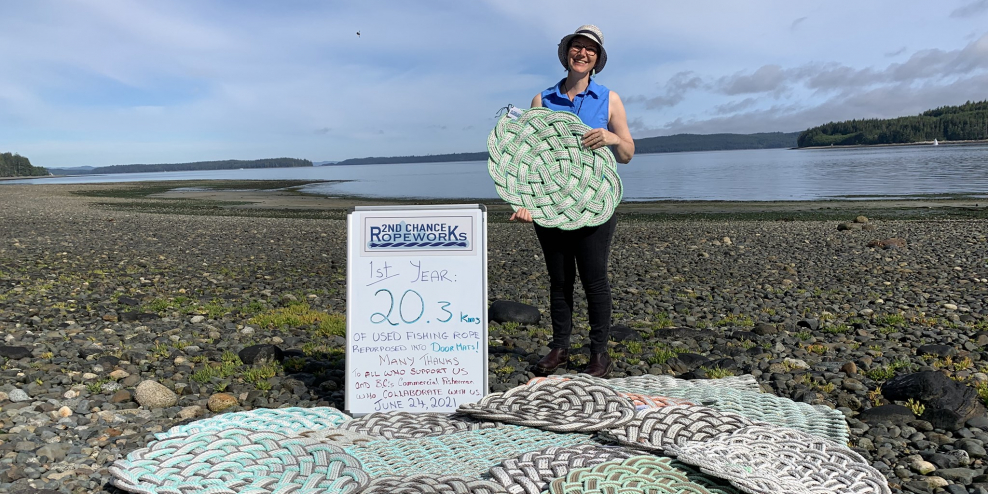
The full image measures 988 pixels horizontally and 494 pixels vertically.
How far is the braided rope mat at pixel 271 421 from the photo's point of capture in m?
3.89

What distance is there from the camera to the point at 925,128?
168000 mm

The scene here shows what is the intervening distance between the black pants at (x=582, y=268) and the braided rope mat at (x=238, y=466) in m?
1.95

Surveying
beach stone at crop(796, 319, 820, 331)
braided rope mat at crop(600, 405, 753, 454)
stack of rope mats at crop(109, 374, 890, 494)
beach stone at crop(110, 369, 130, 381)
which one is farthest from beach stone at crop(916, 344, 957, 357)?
beach stone at crop(110, 369, 130, 381)

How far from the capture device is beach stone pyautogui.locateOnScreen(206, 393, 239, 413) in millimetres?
4777

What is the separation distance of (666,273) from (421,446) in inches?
302

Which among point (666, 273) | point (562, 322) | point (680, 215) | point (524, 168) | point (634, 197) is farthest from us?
point (634, 197)

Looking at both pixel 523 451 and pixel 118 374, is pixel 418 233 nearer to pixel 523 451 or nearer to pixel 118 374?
pixel 523 451

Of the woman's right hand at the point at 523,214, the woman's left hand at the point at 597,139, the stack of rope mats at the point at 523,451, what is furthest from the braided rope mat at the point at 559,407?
the woman's left hand at the point at 597,139

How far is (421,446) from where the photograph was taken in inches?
149

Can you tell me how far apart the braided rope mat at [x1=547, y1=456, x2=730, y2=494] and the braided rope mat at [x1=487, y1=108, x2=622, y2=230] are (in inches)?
66.9

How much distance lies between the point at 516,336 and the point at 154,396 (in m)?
3.28

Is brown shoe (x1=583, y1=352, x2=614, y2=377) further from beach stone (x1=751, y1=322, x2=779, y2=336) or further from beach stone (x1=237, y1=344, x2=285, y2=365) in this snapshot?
beach stone (x1=237, y1=344, x2=285, y2=365)

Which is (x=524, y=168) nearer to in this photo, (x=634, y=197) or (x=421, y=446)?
(x=421, y=446)

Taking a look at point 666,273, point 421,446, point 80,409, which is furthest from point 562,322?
point 666,273
